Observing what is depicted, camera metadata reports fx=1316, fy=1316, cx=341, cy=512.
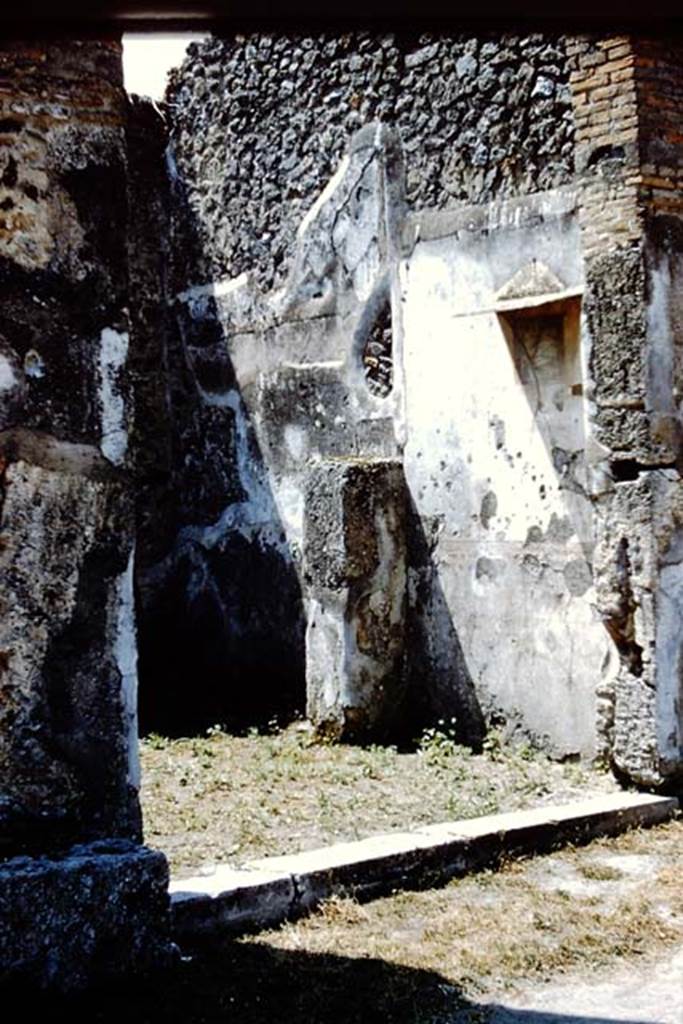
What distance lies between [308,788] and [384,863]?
1410mm

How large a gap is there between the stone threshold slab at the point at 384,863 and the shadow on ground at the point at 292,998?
26 cm

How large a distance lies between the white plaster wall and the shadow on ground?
263cm

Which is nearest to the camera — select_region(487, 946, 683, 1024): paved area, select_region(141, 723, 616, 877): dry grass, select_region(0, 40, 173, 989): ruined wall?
select_region(487, 946, 683, 1024): paved area

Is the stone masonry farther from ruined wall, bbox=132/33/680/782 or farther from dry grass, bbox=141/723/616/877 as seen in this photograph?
dry grass, bbox=141/723/616/877

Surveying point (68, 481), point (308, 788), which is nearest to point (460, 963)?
point (68, 481)

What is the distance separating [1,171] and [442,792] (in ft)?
11.1

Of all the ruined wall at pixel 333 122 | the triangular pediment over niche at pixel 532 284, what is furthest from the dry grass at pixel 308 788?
the ruined wall at pixel 333 122

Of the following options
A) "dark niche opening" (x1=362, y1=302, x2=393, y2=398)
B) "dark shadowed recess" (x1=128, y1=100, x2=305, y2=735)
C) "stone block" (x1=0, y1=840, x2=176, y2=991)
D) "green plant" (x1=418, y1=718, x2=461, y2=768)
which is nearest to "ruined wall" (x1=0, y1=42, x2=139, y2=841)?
"stone block" (x1=0, y1=840, x2=176, y2=991)

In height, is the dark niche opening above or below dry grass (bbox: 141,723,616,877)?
above

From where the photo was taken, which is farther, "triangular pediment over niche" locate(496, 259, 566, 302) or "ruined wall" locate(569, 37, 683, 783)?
"triangular pediment over niche" locate(496, 259, 566, 302)

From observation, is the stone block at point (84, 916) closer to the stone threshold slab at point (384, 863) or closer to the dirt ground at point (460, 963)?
the dirt ground at point (460, 963)

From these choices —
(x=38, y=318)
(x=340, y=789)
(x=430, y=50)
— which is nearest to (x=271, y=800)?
(x=340, y=789)

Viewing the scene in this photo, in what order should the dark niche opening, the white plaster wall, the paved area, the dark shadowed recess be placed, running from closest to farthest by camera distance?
the paved area < the white plaster wall < the dark niche opening < the dark shadowed recess

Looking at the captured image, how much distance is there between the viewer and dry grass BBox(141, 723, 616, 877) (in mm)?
5047
